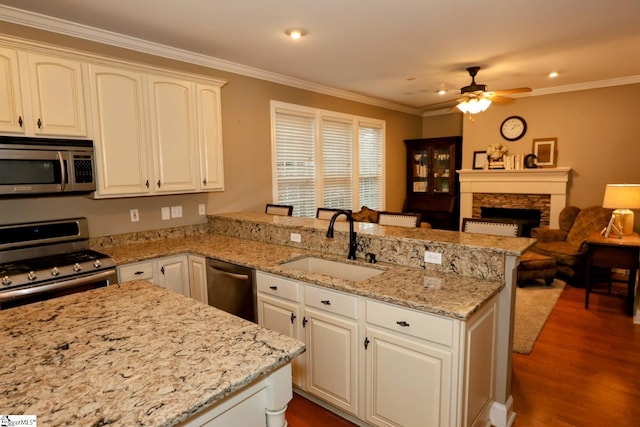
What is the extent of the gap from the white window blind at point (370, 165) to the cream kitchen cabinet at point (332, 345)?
3884 mm

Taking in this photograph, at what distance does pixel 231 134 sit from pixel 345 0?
6.66ft

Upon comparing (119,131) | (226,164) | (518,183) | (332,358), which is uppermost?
(119,131)

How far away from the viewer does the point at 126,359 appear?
3.76 feet

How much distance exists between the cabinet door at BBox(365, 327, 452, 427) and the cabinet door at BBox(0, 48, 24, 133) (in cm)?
264

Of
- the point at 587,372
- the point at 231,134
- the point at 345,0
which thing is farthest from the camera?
the point at 231,134

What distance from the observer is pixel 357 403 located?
7.03ft

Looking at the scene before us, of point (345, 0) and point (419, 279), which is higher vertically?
point (345, 0)

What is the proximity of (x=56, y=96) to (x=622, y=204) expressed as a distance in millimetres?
5413

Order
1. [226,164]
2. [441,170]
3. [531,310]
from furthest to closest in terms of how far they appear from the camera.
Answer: [441,170] < [226,164] < [531,310]

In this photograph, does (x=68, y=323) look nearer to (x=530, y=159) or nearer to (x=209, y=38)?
(x=209, y=38)

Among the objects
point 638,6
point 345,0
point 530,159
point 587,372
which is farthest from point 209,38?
point 530,159

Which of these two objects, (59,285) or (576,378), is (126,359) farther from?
(576,378)

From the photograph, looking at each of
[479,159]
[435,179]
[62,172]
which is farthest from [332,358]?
[435,179]

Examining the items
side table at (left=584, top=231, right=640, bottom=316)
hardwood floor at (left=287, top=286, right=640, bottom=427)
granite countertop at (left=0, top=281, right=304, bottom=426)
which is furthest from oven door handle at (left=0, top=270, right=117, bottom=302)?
side table at (left=584, top=231, right=640, bottom=316)
